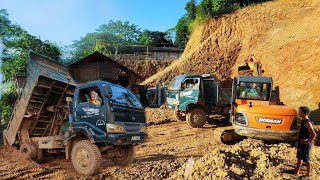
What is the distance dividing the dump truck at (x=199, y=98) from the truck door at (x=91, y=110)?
7691mm

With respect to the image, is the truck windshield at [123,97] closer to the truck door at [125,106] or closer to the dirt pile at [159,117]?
the truck door at [125,106]

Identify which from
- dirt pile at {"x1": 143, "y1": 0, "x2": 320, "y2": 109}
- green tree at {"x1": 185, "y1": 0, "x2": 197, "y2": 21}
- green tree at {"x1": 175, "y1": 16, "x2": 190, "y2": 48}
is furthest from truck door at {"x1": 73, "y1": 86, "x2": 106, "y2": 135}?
green tree at {"x1": 175, "y1": 16, "x2": 190, "y2": 48}

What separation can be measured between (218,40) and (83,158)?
86.7ft

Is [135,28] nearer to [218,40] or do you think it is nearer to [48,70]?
[218,40]

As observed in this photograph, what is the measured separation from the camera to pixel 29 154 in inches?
334

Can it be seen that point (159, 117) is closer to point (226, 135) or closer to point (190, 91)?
point (190, 91)

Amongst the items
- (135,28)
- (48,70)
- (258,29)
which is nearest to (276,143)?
(48,70)

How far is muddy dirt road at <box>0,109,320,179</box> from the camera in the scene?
257 inches

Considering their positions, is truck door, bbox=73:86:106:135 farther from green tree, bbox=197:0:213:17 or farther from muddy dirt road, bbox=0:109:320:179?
green tree, bbox=197:0:213:17

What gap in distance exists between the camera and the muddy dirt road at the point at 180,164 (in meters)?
6.52

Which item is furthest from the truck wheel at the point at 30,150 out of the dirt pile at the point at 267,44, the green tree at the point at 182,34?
the green tree at the point at 182,34

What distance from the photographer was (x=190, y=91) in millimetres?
14633

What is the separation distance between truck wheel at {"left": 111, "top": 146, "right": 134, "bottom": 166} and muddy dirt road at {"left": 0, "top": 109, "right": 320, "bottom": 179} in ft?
0.54

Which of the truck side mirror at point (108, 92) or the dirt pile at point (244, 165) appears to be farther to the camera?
the truck side mirror at point (108, 92)
